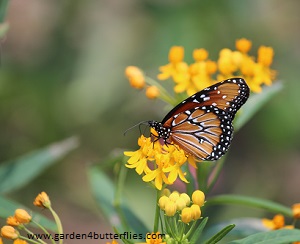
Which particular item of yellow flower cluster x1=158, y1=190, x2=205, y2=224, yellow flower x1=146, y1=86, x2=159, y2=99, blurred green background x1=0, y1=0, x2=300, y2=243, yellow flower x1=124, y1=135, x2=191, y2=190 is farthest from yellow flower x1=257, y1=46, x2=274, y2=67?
blurred green background x1=0, y1=0, x2=300, y2=243

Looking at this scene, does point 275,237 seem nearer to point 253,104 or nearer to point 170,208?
point 170,208

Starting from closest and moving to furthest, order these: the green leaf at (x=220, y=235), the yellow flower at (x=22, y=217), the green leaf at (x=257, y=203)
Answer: the green leaf at (x=220, y=235), the yellow flower at (x=22, y=217), the green leaf at (x=257, y=203)

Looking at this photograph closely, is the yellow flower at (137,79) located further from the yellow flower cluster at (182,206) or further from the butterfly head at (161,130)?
the yellow flower cluster at (182,206)

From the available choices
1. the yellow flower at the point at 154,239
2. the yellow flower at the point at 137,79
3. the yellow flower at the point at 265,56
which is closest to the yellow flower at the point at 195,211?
the yellow flower at the point at 154,239

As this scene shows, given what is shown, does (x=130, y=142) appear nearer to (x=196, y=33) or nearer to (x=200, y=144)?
(x=196, y=33)

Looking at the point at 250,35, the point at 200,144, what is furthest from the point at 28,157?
the point at 250,35

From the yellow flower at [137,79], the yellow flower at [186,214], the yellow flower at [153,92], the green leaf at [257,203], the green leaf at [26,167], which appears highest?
the yellow flower at [137,79]
